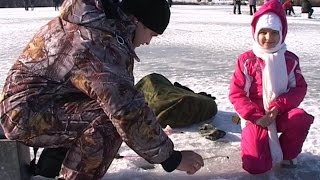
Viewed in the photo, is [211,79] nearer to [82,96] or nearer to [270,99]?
[270,99]

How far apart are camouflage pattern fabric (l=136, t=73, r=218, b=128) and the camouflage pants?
1.29 meters

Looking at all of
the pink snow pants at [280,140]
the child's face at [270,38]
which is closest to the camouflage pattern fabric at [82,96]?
the pink snow pants at [280,140]

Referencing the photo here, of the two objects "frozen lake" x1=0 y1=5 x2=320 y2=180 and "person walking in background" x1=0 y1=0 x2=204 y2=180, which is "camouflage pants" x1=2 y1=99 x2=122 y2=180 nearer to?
"person walking in background" x1=0 y1=0 x2=204 y2=180

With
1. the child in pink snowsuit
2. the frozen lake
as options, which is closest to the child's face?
the child in pink snowsuit

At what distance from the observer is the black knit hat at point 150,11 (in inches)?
71.3

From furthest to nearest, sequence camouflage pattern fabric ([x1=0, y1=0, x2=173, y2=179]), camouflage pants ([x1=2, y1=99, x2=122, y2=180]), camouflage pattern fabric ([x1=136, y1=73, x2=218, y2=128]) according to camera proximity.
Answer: camouflage pattern fabric ([x1=136, y1=73, x2=218, y2=128]) → camouflage pants ([x1=2, y1=99, x2=122, y2=180]) → camouflage pattern fabric ([x1=0, y1=0, x2=173, y2=179])

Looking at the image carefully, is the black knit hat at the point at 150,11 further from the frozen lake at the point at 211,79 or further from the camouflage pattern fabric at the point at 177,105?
the camouflage pattern fabric at the point at 177,105

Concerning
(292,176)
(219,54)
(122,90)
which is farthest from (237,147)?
(219,54)

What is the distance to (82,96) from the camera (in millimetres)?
2004

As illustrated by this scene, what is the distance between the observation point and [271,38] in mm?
2578

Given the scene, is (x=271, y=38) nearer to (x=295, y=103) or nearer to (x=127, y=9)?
(x=295, y=103)

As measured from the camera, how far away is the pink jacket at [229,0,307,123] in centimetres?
253

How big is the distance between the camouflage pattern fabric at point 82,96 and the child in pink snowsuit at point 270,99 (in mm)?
771

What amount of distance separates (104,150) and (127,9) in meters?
0.60
